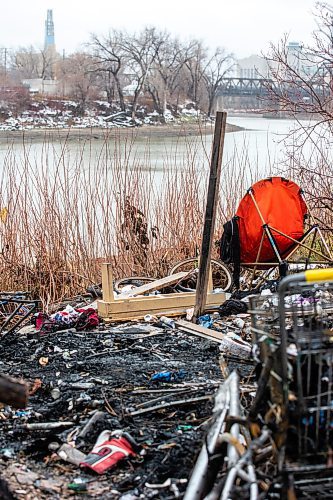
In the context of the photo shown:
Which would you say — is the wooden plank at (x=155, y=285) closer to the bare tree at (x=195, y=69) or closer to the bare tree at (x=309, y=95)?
the bare tree at (x=309, y=95)

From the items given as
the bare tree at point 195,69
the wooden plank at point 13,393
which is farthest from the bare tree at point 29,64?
the wooden plank at point 13,393

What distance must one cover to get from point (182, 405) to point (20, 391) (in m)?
1.37

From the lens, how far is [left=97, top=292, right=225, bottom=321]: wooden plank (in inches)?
225

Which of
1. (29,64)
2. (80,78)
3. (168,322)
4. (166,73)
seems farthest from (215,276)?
(29,64)

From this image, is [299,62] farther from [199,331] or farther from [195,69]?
[195,69]

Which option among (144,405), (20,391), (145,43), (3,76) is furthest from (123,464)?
(3,76)

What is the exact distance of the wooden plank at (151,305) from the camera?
5.71 metres

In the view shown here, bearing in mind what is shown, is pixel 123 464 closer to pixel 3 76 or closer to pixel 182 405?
pixel 182 405

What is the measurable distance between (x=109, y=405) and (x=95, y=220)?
4143mm

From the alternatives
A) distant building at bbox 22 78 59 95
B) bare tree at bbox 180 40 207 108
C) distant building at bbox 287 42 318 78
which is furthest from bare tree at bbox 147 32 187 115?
distant building at bbox 287 42 318 78

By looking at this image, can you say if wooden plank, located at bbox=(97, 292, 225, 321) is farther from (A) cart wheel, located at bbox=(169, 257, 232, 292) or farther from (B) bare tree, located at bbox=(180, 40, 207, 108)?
(B) bare tree, located at bbox=(180, 40, 207, 108)

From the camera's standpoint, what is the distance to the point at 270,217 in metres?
6.36

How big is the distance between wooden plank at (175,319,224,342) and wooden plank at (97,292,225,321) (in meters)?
0.33

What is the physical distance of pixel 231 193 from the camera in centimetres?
820
